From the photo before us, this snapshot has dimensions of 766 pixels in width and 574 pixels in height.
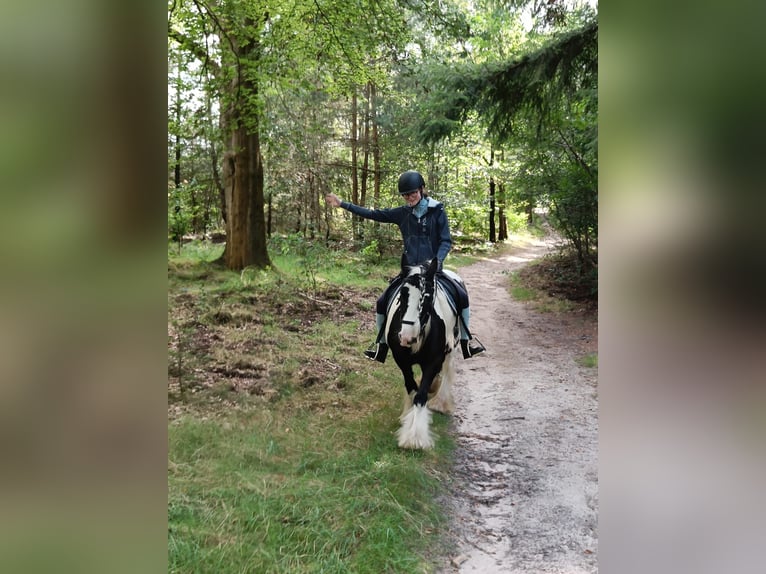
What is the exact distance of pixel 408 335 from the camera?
2711mm

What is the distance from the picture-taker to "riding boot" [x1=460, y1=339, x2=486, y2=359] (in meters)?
3.13

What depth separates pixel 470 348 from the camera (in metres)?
3.15

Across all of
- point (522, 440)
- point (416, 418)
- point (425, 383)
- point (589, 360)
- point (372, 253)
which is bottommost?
point (522, 440)

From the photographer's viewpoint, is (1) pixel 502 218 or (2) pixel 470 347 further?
(1) pixel 502 218

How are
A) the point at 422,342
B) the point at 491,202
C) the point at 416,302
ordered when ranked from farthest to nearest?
the point at 491,202 < the point at 422,342 < the point at 416,302

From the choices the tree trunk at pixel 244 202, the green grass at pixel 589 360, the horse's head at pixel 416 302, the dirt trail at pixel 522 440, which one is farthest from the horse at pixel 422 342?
the tree trunk at pixel 244 202

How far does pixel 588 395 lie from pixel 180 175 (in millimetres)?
2871

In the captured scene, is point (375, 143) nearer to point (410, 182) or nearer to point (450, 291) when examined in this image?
point (410, 182)

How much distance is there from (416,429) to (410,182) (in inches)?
57.4

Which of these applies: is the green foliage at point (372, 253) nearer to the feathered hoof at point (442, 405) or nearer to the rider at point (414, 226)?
the rider at point (414, 226)

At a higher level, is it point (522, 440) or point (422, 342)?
point (422, 342)

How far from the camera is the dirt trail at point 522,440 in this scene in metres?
2.25

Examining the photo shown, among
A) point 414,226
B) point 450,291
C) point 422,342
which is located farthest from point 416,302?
point 414,226

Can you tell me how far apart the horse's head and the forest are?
38 cm
